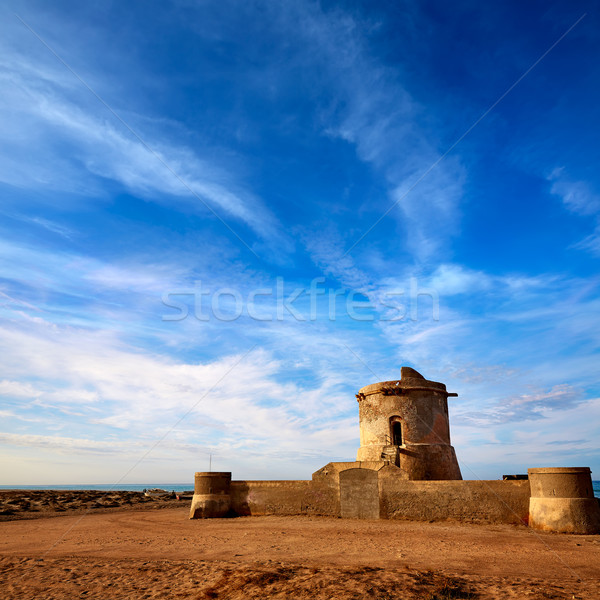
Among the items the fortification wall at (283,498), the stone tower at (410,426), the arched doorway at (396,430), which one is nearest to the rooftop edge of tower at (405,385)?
the stone tower at (410,426)

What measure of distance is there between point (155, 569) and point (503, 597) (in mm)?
5357

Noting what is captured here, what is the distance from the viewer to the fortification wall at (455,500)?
1228 cm

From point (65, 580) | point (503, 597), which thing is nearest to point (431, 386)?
point (503, 597)

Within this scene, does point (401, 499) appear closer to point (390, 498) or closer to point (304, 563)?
point (390, 498)

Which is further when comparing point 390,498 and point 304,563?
point 390,498

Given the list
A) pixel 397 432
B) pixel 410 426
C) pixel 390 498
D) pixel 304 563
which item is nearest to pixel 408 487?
pixel 390 498

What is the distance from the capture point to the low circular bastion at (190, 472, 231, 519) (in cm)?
1507

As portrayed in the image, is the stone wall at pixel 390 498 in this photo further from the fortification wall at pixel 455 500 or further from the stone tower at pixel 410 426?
the stone tower at pixel 410 426

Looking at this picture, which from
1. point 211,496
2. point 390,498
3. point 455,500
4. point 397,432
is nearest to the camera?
point 455,500

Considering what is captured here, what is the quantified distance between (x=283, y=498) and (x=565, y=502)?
8229 millimetres

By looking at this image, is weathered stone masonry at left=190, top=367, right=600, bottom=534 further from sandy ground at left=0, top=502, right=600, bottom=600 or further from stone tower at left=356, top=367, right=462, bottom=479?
sandy ground at left=0, top=502, right=600, bottom=600

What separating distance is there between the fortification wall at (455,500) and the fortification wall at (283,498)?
1.82 metres

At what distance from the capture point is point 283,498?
49.0ft

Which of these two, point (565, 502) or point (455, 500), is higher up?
point (565, 502)
